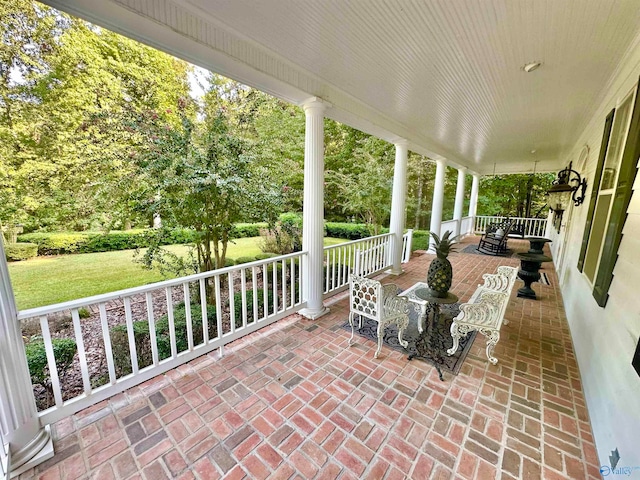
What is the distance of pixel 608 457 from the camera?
1496mm

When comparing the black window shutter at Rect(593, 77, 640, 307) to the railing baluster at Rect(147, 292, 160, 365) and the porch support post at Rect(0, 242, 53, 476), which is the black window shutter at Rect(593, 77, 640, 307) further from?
the porch support post at Rect(0, 242, 53, 476)

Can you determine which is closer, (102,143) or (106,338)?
(106,338)

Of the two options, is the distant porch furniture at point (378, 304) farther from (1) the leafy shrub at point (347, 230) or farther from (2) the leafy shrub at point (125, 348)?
(1) the leafy shrub at point (347, 230)

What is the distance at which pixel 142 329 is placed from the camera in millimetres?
2873

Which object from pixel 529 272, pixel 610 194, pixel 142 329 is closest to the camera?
pixel 610 194

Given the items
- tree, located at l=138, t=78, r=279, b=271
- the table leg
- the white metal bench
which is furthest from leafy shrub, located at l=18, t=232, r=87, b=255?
the white metal bench

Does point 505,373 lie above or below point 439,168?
below

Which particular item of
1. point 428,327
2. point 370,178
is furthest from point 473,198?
point 428,327

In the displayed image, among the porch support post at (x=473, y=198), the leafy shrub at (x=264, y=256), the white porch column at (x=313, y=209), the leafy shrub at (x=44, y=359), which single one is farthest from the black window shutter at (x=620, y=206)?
the porch support post at (x=473, y=198)

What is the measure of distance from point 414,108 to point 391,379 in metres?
3.89

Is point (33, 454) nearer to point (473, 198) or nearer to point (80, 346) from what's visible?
point (80, 346)

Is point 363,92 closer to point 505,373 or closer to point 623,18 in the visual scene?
point 623,18

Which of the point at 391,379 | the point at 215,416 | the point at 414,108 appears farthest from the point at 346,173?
the point at 215,416

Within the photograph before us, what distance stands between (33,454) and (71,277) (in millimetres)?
4876
